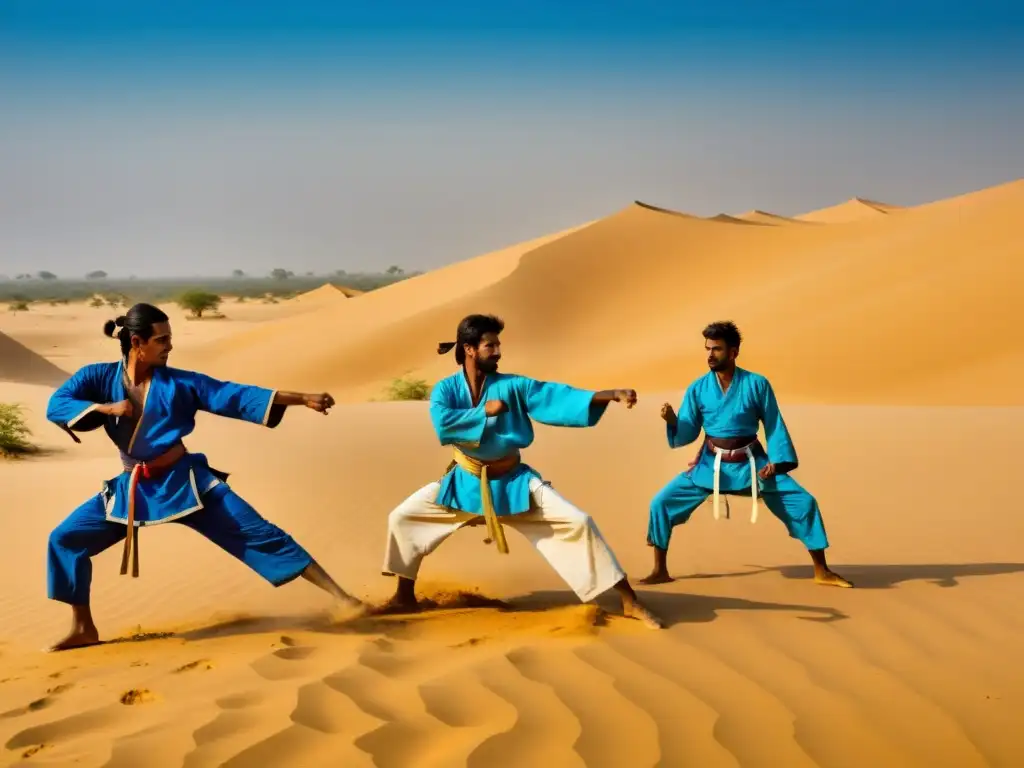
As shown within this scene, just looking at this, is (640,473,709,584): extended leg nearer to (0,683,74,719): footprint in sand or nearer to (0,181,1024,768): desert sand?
(0,181,1024,768): desert sand

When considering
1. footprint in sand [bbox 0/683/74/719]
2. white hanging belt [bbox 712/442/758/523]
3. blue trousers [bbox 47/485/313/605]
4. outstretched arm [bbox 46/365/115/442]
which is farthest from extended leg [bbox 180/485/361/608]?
white hanging belt [bbox 712/442/758/523]

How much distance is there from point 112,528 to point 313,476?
4945 millimetres

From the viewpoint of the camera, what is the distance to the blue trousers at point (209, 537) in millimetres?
5414

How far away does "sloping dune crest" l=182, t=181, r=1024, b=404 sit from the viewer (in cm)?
2247

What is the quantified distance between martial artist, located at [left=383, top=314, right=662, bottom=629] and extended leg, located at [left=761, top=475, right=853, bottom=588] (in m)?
1.41

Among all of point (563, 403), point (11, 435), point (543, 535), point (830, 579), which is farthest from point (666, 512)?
point (11, 435)

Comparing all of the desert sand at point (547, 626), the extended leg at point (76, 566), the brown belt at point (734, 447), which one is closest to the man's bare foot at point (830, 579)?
the desert sand at point (547, 626)

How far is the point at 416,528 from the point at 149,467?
136cm

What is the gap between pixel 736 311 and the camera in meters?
30.5

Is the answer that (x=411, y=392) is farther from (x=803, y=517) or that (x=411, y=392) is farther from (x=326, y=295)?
(x=326, y=295)

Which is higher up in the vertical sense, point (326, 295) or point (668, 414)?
point (326, 295)

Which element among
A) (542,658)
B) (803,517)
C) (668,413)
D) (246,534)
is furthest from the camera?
(803,517)

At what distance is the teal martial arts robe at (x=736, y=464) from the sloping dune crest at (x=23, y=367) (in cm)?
2038

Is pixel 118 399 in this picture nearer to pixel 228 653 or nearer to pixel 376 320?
pixel 228 653
